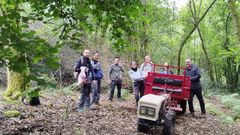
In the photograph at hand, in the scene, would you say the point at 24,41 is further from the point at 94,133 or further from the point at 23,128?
the point at 94,133

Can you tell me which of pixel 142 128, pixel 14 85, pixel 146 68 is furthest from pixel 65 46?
pixel 146 68

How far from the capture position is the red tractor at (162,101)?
8438 millimetres

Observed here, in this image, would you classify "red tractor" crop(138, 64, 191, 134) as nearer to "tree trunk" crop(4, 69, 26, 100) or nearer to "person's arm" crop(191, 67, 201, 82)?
"person's arm" crop(191, 67, 201, 82)

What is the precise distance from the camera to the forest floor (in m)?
7.62

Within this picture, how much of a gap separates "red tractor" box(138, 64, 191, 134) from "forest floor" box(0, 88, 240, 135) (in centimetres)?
51

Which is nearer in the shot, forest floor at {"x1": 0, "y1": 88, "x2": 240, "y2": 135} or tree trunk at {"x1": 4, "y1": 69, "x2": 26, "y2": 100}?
forest floor at {"x1": 0, "y1": 88, "x2": 240, "y2": 135}

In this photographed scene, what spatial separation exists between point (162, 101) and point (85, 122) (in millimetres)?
2111

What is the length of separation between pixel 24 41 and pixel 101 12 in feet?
7.03

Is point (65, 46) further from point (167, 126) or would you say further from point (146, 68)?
point (146, 68)

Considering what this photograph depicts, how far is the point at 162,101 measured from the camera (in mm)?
8797

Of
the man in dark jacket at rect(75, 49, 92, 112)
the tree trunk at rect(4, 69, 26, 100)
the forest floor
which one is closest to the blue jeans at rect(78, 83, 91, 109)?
the man in dark jacket at rect(75, 49, 92, 112)

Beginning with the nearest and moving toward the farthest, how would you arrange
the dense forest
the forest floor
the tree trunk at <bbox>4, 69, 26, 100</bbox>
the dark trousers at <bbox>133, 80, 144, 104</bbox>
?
the dense forest, the forest floor, the tree trunk at <bbox>4, 69, 26, 100</bbox>, the dark trousers at <bbox>133, 80, 144, 104</bbox>

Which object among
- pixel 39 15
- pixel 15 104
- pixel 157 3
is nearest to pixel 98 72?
pixel 15 104

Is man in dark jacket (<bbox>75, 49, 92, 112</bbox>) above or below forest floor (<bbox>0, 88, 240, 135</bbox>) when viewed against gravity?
above
